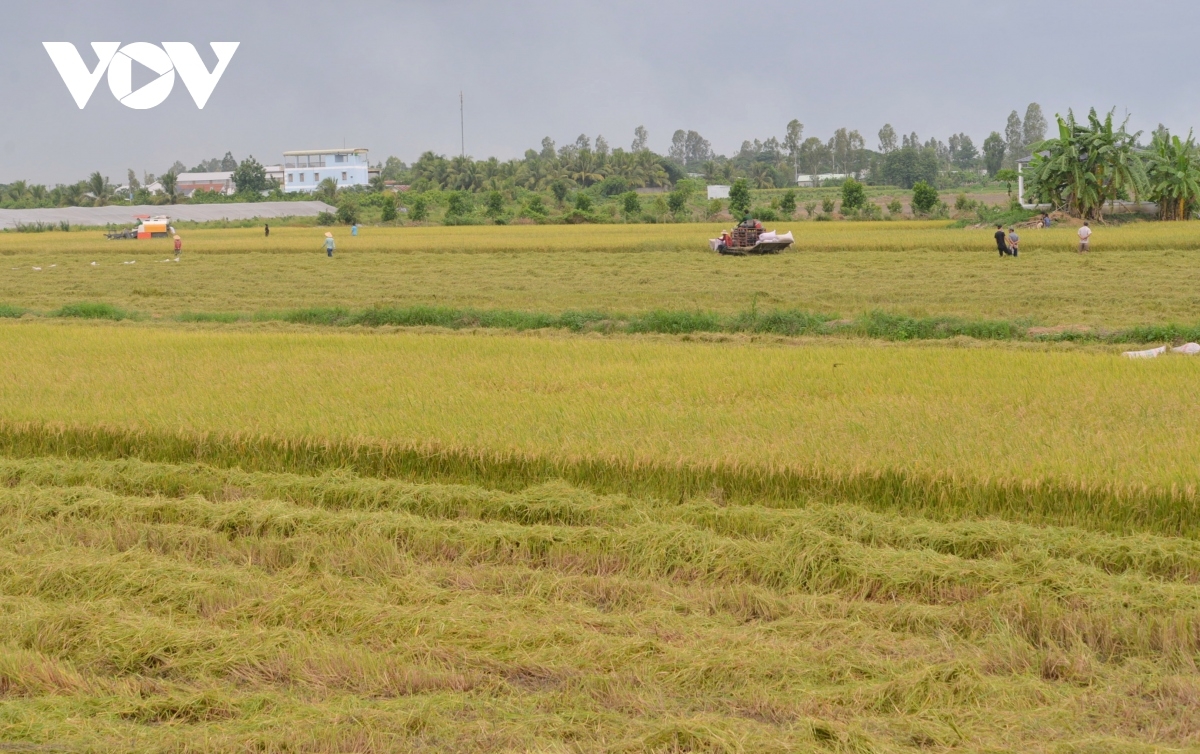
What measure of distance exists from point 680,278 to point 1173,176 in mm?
22217

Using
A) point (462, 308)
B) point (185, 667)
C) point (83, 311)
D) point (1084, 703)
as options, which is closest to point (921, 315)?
point (462, 308)

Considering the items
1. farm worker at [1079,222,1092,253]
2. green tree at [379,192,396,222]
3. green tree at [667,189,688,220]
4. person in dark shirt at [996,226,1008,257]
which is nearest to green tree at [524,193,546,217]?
green tree at [667,189,688,220]

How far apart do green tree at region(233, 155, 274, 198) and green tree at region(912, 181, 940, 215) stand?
2562 inches

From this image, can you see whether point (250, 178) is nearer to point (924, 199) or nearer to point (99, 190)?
point (99, 190)

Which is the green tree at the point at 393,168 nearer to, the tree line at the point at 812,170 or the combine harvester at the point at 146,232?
the tree line at the point at 812,170

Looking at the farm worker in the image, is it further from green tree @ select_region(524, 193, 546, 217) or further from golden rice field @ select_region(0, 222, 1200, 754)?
green tree @ select_region(524, 193, 546, 217)

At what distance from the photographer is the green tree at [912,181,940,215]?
49156 mm

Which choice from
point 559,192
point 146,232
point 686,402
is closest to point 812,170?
point 559,192

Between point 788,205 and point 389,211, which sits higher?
point 389,211

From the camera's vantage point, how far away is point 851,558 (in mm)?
5633

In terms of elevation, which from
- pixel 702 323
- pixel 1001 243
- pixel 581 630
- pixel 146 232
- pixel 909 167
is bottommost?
pixel 581 630

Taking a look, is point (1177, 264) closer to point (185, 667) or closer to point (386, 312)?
point (386, 312)

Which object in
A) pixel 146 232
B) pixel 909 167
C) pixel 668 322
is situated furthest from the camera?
pixel 909 167

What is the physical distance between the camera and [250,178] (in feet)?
314
